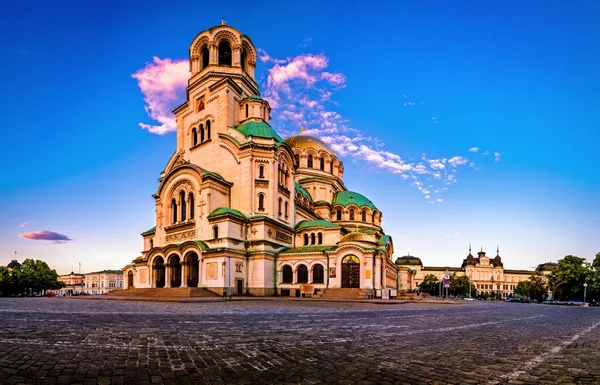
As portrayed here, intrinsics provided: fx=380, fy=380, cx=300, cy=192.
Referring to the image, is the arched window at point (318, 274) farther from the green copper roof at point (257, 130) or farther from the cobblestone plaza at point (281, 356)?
the cobblestone plaza at point (281, 356)

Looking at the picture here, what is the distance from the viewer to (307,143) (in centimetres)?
6475

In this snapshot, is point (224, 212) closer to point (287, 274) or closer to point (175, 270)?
point (175, 270)

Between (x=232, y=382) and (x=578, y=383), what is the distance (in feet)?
15.8

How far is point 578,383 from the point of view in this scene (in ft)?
17.5

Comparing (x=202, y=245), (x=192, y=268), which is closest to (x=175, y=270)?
(x=192, y=268)

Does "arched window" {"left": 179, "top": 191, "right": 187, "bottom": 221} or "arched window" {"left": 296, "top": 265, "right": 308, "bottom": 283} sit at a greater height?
"arched window" {"left": 179, "top": 191, "right": 187, "bottom": 221}

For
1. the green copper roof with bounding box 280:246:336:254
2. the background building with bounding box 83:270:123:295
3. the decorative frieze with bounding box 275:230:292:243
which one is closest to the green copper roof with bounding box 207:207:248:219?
the decorative frieze with bounding box 275:230:292:243

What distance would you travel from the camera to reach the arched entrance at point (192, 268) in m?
41.4

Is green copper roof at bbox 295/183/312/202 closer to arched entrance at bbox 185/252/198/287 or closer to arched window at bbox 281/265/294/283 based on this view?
arched window at bbox 281/265/294/283

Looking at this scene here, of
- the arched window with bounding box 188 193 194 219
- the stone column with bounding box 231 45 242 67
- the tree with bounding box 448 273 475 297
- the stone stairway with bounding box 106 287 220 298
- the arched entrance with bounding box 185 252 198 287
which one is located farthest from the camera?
the tree with bounding box 448 273 475 297

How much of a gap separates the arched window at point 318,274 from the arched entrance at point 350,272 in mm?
2554

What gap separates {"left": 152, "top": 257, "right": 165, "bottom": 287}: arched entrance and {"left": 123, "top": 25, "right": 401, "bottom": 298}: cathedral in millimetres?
115

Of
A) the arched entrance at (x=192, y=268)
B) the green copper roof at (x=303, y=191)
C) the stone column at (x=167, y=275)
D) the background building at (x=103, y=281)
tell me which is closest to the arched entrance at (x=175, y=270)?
the stone column at (x=167, y=275)

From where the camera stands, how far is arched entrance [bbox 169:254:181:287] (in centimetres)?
4312
